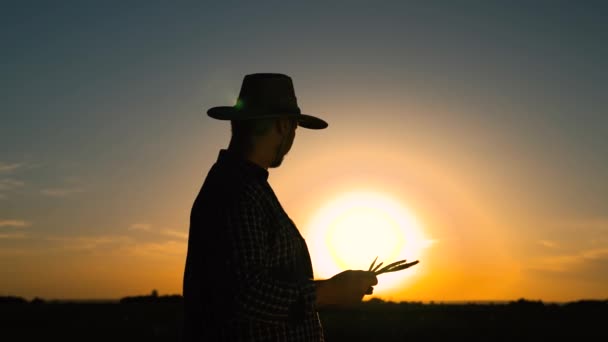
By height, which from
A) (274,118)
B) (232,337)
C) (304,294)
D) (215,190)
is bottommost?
(232,337)

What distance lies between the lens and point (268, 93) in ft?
13.6

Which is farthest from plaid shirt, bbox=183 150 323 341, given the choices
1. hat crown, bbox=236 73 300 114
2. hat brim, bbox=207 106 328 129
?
hat crown, bbox=236 73 300 114

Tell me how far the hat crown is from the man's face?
79 mm

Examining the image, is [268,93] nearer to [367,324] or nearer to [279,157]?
[279,157]

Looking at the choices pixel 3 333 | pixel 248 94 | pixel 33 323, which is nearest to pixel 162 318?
pixel 33 323

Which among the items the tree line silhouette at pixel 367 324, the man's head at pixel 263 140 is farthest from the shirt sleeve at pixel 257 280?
the tree line silhouette at pixel 367 324

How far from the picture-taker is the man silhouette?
3490 millimetres

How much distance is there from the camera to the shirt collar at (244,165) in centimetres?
382

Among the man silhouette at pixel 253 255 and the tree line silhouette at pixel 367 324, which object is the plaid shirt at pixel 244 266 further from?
the tree line silhouette at pixel 367 324

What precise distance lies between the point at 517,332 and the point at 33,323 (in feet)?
54.7

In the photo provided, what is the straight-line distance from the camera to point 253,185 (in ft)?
12.2

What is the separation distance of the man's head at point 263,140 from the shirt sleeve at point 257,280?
0.34 m

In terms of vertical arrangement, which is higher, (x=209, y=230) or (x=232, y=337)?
(x=209, y=230)

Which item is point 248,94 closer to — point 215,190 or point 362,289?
point 215,190
